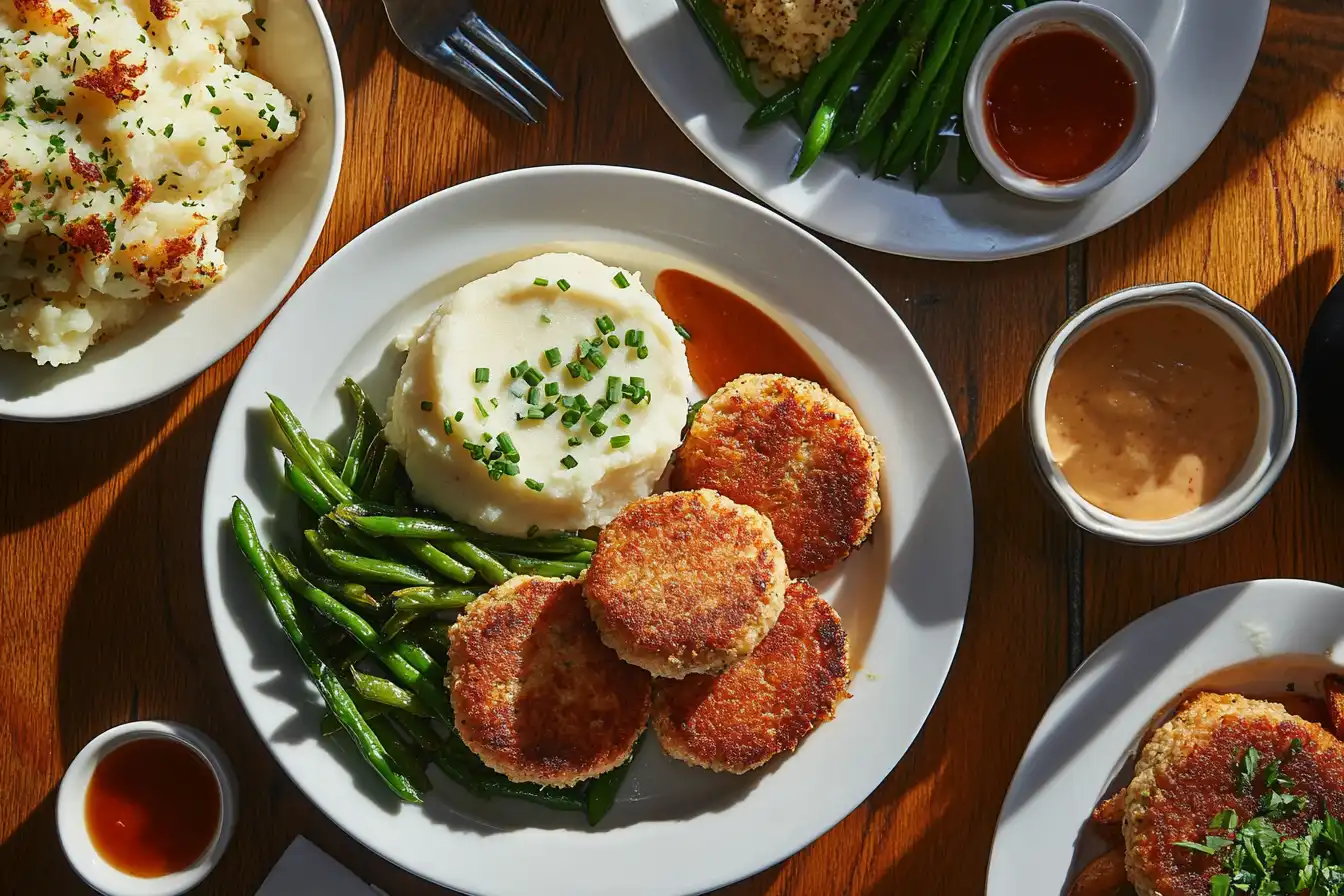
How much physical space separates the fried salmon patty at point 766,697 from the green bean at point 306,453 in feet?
3.84

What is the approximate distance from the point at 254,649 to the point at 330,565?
1.16 ft

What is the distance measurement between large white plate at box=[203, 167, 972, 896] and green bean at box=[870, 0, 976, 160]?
0.49 meters

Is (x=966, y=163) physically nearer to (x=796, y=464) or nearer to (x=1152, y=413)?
(x=1152, y=413)

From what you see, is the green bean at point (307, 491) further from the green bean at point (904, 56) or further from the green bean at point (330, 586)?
the green bean at point (904, 56)

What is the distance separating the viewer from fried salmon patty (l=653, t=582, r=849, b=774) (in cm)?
331

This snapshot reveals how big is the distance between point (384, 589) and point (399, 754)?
1.65 feet

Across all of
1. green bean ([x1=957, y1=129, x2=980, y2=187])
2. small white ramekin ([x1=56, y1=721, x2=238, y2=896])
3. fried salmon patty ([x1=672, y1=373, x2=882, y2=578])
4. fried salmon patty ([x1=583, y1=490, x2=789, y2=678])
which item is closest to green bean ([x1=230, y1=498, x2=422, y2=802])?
small white ramekin ([x1=56, y1=721, x2=238, y2=896])

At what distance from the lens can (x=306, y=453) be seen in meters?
3.28

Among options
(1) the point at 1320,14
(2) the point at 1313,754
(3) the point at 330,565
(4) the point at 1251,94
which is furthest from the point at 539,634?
(1) the point at 1320,14

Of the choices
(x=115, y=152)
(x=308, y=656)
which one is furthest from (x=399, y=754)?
(x=115, y=152)

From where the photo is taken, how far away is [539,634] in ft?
10.6

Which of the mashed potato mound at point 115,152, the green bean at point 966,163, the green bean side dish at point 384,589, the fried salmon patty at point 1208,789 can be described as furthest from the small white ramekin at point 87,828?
the green bean at point 966,163

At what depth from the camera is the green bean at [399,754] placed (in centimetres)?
333

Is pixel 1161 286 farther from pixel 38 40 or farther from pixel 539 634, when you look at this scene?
pixel 38 40
